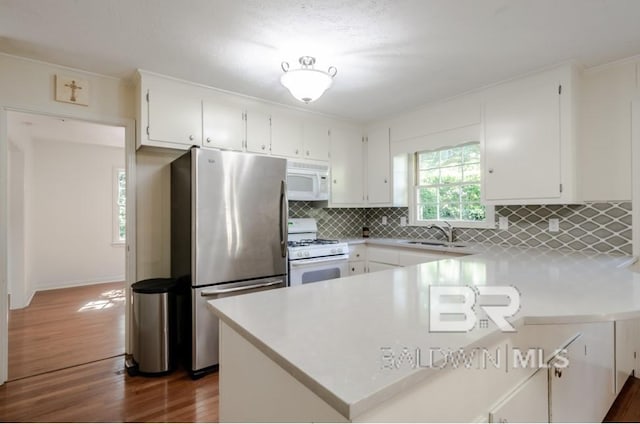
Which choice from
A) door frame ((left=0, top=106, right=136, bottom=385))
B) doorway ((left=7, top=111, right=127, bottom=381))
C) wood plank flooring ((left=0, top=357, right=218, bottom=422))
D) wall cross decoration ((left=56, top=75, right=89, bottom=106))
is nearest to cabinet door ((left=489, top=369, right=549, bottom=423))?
wood plank flooring ((left=0, top=357, right=218, bottom=422))

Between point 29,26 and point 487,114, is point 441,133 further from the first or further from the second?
point 29,26

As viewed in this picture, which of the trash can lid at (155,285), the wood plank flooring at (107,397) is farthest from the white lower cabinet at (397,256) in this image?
the trash can lid at (155,285)

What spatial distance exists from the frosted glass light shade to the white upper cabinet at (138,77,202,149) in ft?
3.57

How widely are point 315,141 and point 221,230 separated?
164 cm

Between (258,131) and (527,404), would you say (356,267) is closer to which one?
(258,131)

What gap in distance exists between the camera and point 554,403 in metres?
1.26

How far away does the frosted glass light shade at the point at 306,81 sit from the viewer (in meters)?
1.98

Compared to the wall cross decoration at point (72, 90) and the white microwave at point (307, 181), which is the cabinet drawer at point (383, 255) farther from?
the wall cross decoration at point (72, 90)

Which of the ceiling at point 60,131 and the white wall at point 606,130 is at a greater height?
the ceiling at point 60,131

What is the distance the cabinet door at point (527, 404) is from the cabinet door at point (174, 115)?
8.86ft

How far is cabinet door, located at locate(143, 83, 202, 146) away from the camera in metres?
2.52

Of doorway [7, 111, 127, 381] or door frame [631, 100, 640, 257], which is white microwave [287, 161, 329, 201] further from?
door frame [631, 100, 640, 257]

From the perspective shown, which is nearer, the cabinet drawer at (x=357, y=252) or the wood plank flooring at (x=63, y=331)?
the wood plank flooring at (x=63, y=331)

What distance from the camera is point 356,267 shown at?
140 inches
